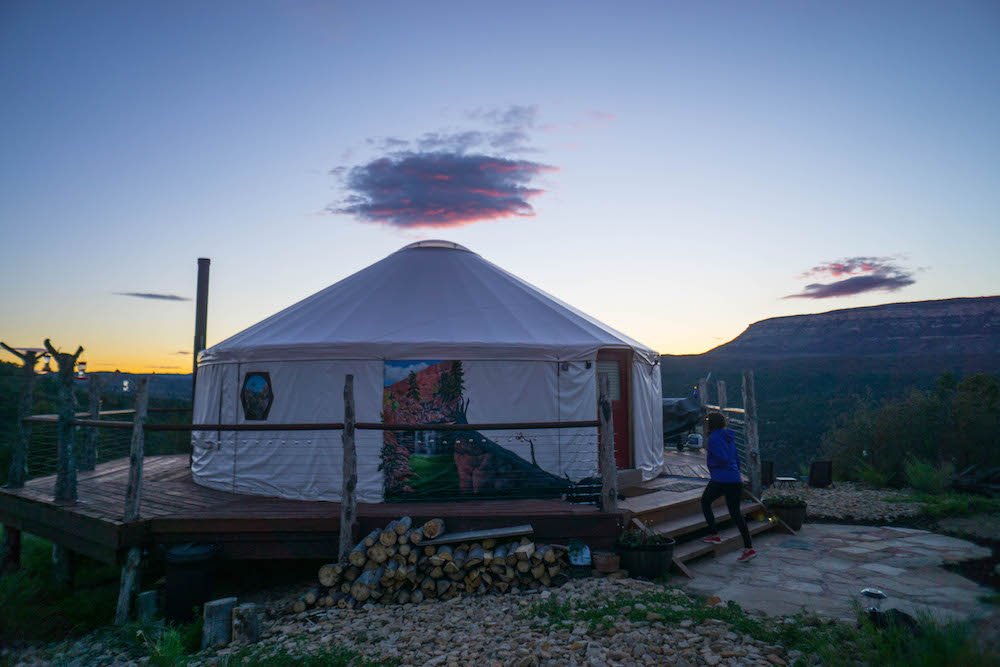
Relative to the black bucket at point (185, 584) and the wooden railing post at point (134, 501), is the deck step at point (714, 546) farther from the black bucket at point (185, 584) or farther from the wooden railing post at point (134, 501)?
the wooden railing post at point (134, 501)

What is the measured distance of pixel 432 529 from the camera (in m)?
5.44

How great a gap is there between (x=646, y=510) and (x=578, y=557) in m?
1.10

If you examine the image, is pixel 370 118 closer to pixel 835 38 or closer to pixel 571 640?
pixel 835 38

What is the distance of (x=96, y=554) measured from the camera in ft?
19.0

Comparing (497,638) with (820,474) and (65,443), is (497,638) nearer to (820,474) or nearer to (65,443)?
(65,443)

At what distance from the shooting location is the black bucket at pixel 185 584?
17.3 feet

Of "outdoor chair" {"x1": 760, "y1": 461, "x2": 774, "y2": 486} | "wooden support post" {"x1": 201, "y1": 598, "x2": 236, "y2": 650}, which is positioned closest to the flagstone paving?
"outdoor chair" {"x1": 760, "y1": 461, "x2": 774, "y2": 486}

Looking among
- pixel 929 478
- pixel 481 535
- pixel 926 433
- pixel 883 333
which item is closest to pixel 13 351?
pixel 481 535

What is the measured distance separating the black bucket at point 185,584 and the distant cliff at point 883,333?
37.6 metres

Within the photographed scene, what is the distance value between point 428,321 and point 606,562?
11.9ft

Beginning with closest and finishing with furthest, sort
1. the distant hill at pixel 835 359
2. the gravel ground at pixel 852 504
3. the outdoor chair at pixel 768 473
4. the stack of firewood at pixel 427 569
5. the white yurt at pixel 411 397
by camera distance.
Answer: the stack of firewood at pixel 427 569, the white yurt at pixel 411 397, the gravel ground at pixel 852 504, the outdoor chair at pixel 768 473, the distant hill at pixel 835 359

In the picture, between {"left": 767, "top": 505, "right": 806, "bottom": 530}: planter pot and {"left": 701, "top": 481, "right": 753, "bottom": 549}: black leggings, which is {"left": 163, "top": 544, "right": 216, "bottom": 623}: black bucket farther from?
{"left": 767, "top": 505, "right": 806, "bottom": 530}: planter pot

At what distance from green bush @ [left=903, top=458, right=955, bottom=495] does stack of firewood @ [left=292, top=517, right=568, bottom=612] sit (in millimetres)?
7869

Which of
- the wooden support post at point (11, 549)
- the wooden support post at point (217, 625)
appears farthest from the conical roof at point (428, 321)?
the wooden support post at point (11, 549)
